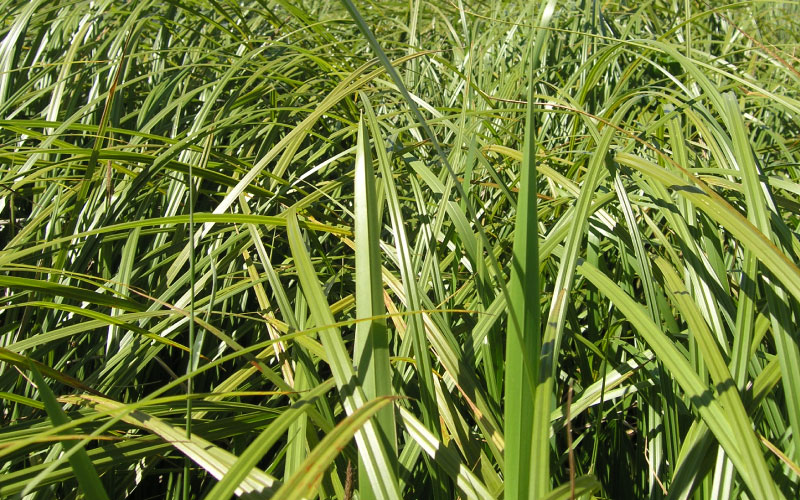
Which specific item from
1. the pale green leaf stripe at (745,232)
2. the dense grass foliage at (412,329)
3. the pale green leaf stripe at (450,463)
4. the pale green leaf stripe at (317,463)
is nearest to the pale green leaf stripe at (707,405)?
the dense grass foliage at (412,329)

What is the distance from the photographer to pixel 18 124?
998 mm

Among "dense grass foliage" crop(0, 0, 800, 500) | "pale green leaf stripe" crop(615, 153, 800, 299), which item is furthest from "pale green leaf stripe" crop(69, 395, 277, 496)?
"pale green leaf stripe" crop(615, 153, 800, 299)

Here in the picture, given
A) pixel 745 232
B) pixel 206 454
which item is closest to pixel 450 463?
pixel 206 454

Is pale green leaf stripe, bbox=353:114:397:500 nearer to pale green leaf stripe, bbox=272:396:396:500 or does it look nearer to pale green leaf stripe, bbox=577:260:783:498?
pale green leaf stripe, bbox=272:396:396:500

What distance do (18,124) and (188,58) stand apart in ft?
2.49

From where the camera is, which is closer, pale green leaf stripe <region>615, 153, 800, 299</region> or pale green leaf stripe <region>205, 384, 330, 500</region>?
pale green leaf stripe <region>205, 384, 330, 500</region>

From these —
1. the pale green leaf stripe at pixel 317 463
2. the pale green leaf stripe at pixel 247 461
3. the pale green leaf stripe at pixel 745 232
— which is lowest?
the pale green leaf stripe at pixel 247 461


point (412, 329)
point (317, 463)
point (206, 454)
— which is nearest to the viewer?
point (317, 463)

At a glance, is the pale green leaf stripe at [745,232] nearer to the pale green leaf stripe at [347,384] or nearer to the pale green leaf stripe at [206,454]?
the pale green leaf stripe at [347,384]

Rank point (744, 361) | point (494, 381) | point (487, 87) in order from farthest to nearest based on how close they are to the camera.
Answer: point (487, 87) → point (494, 381) → point (744, 361)

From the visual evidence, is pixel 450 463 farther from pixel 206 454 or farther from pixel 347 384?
pixel 206 454

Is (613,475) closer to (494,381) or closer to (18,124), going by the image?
(494,381)

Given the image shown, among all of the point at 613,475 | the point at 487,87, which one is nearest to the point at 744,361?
the point at 613,475

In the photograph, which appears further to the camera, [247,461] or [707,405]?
[707,405]
